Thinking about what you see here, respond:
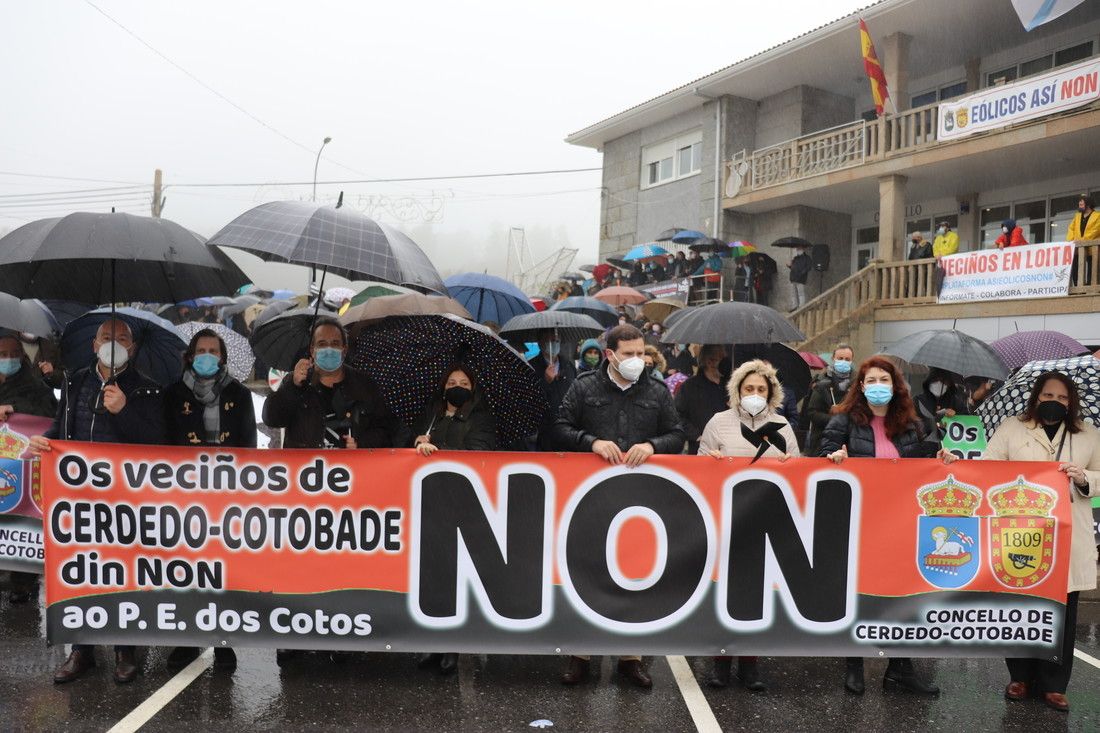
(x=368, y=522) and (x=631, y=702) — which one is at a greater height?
(x=368, y=522)

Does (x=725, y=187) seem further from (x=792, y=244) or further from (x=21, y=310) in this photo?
(x=21, y=310)

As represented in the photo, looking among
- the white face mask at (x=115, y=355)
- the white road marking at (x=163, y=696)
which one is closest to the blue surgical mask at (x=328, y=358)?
the white face mask at (x=115, y=355)

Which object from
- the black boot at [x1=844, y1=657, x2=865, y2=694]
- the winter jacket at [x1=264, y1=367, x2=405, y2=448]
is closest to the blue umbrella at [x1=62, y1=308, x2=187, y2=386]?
the winter jacket at [x1=264, y1=367, x2=405, y2=448]

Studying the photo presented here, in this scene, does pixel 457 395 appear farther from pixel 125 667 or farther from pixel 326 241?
pixel 125 667

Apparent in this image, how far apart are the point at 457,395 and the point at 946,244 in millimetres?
14795

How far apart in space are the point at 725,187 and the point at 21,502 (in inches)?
763

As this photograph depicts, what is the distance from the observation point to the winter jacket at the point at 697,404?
6.40m

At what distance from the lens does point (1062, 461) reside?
4.60m

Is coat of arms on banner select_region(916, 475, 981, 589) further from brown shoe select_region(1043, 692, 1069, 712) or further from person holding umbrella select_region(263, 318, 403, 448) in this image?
person holding umbrella select_region(263, 318, 403, 448)

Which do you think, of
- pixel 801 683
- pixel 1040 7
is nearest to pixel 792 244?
pixel 1040 7

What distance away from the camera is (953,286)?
54.0 ft

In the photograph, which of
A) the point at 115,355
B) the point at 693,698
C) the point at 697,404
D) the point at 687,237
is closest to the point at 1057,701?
the point at 693,698

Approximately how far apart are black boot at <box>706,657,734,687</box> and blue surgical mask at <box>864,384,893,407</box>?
1603mm

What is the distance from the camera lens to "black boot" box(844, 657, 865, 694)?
4.61 meters
